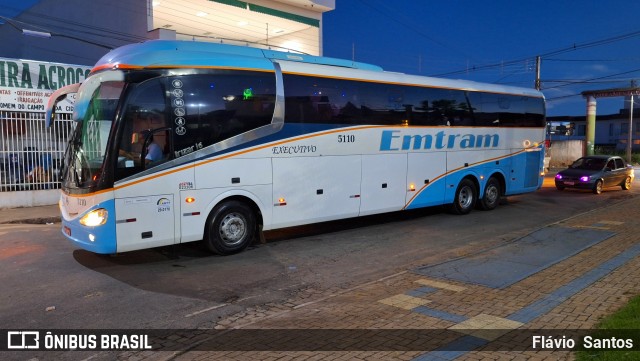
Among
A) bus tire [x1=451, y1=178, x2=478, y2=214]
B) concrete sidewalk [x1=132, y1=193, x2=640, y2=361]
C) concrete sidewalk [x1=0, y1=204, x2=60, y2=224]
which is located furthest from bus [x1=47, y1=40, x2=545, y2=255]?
concrete sidewalk [x1=0, y1=204, x2=60, y2=224]

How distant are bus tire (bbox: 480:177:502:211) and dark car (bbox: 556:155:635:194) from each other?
685 centimetres

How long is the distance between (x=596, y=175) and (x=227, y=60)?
17.1 m

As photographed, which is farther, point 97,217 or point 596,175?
point 596,175

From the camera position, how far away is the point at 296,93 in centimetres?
961

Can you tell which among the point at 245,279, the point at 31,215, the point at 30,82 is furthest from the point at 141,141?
the point at 30,82

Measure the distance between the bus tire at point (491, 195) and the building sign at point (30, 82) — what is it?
1341 cm

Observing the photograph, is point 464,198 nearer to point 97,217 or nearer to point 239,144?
point 239,144

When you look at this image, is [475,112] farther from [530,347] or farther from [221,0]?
[221,0]

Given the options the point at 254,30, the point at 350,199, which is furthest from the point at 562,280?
the point at 254,30

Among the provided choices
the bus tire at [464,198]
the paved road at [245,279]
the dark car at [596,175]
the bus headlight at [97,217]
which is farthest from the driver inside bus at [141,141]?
the dark car at [596,175]

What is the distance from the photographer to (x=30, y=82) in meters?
15.0

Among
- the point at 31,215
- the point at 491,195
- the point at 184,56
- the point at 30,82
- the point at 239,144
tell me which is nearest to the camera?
the point at 184,56

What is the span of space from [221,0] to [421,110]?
42.8ft

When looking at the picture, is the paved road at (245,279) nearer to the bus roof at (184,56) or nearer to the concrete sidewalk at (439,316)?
the concrete sidewalk at (439,316)
